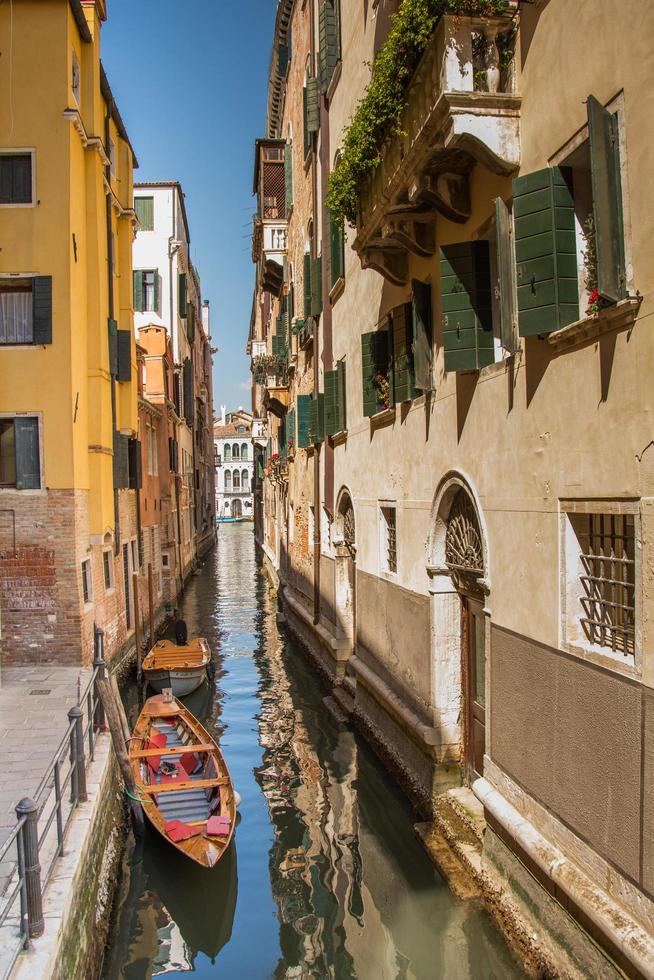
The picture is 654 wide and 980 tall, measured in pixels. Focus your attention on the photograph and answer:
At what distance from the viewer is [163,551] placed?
2631 centimetres

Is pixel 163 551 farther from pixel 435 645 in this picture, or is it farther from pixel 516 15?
pixel 516 15

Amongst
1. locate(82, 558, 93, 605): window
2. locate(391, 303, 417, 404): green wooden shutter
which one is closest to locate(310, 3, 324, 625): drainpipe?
locate(82, 558, 93, 605): window

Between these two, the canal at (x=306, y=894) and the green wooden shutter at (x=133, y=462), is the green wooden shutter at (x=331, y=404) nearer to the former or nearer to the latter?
the green wooden shutter at (x=133, y=462)

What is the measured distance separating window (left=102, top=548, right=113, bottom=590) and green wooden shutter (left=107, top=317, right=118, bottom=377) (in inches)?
131

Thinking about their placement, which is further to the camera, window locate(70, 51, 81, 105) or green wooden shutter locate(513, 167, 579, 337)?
window locate(70, 51, 81, 105)

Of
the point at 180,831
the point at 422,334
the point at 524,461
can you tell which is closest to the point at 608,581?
the point at 524,461

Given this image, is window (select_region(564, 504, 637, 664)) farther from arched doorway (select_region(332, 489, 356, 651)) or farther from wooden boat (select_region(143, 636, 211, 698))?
wooden boat (select_region(143, 636, 211, 698))

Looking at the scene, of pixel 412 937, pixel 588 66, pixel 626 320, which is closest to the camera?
pixel 626 320

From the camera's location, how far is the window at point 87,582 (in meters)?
13.8

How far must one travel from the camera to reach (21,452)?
13016 millimetres

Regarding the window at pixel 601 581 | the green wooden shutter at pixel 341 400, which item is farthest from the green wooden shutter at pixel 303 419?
the window at pixel 601 581

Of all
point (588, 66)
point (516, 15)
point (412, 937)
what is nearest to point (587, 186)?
point (588, 66)

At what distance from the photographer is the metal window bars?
4879 mm

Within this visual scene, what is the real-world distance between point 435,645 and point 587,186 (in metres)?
4.79
